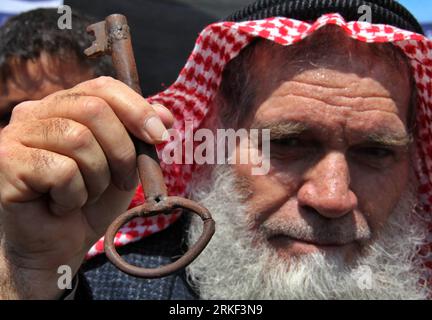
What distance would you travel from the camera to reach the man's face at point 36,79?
274 cm

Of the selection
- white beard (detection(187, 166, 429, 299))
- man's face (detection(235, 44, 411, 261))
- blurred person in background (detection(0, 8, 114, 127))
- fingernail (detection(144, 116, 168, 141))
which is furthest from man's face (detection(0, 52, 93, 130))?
fingernail (detection(144, 116, 168, 141))

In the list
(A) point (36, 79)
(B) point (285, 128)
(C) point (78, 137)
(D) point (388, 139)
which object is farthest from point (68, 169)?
(A) point (36, 79)

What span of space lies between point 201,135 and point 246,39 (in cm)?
44

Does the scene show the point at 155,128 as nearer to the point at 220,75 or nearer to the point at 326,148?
the point at 326,148

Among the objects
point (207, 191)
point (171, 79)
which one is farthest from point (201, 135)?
point (171, 79)

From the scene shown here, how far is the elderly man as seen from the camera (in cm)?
204

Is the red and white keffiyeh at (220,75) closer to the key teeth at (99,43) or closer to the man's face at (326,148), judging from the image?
the man's face at (326,148)

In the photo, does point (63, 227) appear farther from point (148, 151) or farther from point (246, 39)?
point (246, 39)

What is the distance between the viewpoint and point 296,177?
84.0 inches

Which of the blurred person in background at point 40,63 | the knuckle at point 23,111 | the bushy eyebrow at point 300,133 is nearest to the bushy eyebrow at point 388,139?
the bushy eyebrow at point 300,133

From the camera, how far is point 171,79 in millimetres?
5250

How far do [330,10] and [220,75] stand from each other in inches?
19.3

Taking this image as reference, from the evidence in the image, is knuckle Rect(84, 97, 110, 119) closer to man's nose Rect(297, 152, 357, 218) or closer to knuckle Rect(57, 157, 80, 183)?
knuckle Rect(57, 157, 80, 183)

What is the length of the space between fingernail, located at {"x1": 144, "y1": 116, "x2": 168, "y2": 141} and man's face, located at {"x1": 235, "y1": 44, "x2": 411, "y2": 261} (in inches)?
29.6
